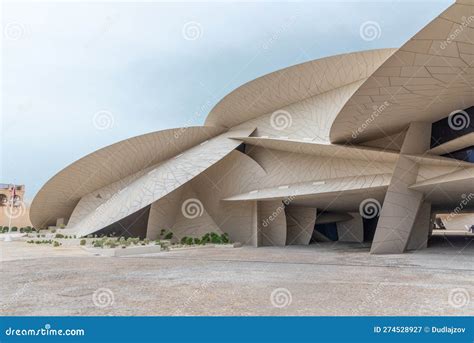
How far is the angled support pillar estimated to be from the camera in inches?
625

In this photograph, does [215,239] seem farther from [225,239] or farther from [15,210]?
[15,210]

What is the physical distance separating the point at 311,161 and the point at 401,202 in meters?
7.66

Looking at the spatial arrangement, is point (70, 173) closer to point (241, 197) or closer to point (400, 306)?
point (241, 197)

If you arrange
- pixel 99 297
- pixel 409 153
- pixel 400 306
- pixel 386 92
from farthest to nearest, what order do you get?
pixel 409 153, pixel 386 92, pixel 99 297, pixel 400 306

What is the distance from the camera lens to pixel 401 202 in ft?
52.5

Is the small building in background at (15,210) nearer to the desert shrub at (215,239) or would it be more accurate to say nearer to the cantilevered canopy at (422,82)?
the desert shrub at (215,239)

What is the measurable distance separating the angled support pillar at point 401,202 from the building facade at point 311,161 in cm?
5

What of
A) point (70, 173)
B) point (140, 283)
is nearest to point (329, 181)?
point (140, 283)

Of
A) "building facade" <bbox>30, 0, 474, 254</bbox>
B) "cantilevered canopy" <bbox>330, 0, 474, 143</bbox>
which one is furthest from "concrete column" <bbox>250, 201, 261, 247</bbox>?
"cantilevered canopy" <bbox>330, 0, 474, 143</bbox>

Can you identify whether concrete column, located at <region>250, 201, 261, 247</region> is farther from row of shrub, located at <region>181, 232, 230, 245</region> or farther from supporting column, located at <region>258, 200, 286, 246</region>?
row of shrub, located at <region>181, 232, 230, 245</region>

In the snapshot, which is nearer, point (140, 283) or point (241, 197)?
point (140, 283)

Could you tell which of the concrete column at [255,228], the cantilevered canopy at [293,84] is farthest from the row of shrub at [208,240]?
the cantilevered canopy at [293,84]

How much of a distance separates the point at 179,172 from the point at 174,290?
1759 cm

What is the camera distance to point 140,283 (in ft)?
26.7
